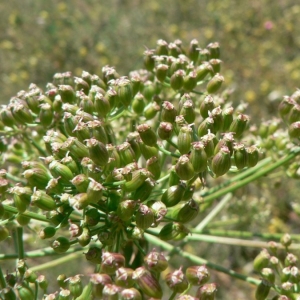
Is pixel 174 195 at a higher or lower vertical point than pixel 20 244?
higher

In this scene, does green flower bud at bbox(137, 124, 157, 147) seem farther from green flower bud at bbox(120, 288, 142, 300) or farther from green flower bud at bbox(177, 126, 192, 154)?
green flower bud at bbox(120, 288, 142, 300)

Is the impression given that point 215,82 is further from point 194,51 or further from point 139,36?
point 139,36

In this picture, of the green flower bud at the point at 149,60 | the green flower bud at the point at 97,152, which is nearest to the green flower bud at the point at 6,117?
the green flower bud at the point at 97,152

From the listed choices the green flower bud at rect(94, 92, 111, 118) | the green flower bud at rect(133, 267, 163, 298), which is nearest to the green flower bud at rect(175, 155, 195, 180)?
the green flower bud at rect(133, 267, 163, 298)

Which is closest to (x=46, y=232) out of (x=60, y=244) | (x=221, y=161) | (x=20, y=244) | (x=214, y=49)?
(x=60, y=244)

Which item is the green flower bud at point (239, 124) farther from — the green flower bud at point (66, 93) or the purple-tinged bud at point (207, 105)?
the green flower bud at point (66, 93)

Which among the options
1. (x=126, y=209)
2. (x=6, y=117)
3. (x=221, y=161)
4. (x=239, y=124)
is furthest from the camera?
(x=6, y=117)
